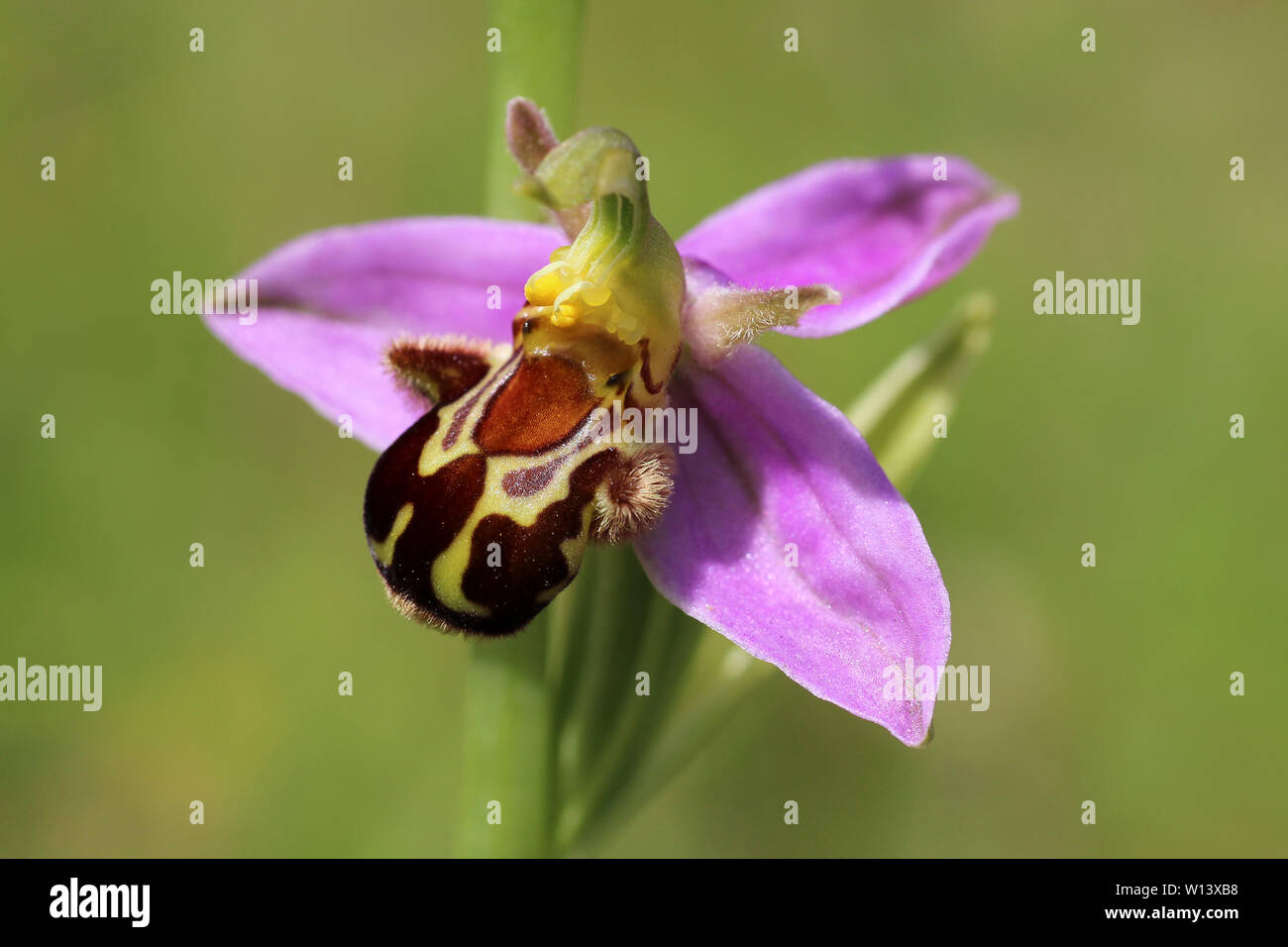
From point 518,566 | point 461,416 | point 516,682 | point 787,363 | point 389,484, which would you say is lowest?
point 516,682

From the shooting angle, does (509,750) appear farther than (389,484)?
Yes

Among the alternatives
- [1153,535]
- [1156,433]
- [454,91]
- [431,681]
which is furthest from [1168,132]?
[431,681]

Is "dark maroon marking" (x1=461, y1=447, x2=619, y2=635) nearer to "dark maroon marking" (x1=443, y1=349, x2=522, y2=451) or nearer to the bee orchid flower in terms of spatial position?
the bee orchid flower

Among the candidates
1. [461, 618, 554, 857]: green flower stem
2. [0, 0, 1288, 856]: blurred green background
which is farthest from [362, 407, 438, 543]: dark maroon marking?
[0, 0, 1288, 856]: blurred green background

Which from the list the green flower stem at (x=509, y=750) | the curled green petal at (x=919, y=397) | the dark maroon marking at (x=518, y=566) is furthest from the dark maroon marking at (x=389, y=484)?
the curled green petal at (x=919, y=397)

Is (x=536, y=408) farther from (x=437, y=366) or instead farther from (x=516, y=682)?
(x=516, y=682)

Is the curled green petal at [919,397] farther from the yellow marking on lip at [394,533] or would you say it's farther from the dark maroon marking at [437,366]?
the yellow marking on lip at [394,533]

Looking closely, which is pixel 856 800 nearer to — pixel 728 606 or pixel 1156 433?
pixel 1156 433

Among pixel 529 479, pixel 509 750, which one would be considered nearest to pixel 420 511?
pixel 529 479
